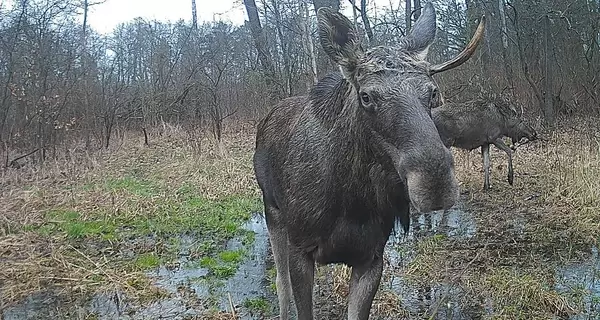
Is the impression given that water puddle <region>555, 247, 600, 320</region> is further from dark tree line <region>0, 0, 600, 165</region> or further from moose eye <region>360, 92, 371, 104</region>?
dark tree line <region>0, 0, 600, 165</region>

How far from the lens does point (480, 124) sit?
38.7 ft

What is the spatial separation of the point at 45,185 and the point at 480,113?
30.0 feet

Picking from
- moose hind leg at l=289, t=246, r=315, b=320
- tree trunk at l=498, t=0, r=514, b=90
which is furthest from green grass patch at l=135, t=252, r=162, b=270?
tree trunk at l=498, t=0, r=514, b=90

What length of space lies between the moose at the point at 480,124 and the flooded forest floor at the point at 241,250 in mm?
697

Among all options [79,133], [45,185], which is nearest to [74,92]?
[79,133]

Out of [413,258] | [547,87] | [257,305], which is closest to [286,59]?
[547,87]

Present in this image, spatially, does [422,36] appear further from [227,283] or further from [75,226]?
[75,226]

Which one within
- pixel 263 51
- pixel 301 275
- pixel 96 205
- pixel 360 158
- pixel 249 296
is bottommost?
pixel 249 296

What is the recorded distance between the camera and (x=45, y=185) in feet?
36.4

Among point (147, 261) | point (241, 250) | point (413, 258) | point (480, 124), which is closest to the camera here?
point (413, 258)

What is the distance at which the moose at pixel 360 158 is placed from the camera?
2.52 m

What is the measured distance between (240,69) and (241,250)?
16726mm

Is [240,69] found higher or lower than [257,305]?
higher

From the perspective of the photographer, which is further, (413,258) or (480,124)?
(480,124)
